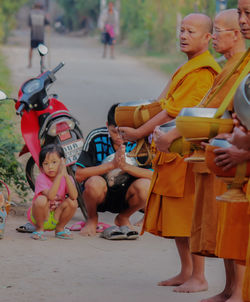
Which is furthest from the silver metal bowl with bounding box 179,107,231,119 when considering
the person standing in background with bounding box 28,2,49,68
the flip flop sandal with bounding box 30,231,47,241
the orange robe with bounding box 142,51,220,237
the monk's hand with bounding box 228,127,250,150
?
the person standing in background with bounding box 28,2,49,68

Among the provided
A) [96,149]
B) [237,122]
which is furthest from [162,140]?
[96,149]

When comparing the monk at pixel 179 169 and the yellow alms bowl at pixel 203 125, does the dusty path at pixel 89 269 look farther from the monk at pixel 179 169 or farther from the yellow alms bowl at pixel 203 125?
the yellow alms bowl at pixel 203 125

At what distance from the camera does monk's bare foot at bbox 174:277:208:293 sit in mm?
5242

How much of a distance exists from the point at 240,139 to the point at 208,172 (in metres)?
0.74

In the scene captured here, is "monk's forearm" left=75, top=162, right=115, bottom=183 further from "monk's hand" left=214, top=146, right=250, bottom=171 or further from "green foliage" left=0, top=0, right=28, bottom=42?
"green foliage" left=0, top=0, right=28, bottom=42

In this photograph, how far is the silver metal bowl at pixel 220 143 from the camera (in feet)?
13.1

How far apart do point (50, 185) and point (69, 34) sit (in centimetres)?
4717

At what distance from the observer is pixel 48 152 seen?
22.4ft

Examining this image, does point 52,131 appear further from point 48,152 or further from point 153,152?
point 153,152

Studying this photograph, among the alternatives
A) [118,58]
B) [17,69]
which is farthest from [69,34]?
[17,69]

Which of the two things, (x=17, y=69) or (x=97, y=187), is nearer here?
(x=97, y=187)

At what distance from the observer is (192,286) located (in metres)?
5.25

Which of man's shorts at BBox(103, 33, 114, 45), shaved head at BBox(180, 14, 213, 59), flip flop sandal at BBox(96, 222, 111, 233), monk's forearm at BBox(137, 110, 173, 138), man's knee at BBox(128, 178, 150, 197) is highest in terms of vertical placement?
shaved head at BBox(180, 14, 213, 59)

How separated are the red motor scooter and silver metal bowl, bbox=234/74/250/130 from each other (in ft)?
11.3
